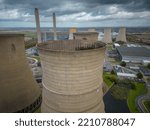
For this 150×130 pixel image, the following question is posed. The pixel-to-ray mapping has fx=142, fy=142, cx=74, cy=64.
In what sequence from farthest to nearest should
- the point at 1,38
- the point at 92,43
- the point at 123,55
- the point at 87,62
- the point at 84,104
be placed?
1. the point at 123,55
2. the point at 92,43
3. the point at 1,38
4. the point at 84,104
5. the point at 87,62

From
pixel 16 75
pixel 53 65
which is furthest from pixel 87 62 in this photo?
pixel 16 75

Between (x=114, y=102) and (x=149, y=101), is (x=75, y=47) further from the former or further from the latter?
(x=149, y=101)

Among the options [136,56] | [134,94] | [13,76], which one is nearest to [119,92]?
[134,94]

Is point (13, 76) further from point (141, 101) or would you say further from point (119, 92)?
point (141, 101)

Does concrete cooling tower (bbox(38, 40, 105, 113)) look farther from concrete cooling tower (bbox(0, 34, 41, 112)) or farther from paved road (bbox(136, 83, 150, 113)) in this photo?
paved road (bbox(136, 83, 150, 113))

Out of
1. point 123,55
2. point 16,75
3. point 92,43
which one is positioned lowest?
point 123,55
